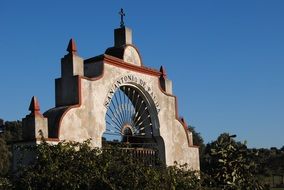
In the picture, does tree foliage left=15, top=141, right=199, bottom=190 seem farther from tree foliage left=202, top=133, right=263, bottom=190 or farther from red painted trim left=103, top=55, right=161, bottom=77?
red painted trim left=103, top=55, right=161, bottom=77

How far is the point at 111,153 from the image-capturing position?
15.8m

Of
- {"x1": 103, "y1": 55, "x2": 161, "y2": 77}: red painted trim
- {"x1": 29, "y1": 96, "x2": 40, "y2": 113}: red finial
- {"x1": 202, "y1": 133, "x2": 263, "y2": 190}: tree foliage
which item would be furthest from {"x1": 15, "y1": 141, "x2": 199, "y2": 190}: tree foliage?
{"x1": 103, "y1": 55, "x2": 161, "y2": 77}: red painted trim

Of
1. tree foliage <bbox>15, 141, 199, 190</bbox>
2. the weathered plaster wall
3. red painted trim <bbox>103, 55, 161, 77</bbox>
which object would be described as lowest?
tree foliage <bbox>15, 141, 199, 190</bbox>

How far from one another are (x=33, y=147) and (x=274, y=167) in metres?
58.0

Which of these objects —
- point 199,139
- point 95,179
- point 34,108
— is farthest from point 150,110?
point 199,139

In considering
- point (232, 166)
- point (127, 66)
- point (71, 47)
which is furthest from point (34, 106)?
point (232, 166)

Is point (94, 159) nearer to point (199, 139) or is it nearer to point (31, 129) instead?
point (31, 129)

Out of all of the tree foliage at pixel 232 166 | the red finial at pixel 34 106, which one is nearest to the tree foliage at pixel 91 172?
the red finial at pixel 34 106

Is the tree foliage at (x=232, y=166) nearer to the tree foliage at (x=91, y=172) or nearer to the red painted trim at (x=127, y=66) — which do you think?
the tree foliage at (x=91, y=172)

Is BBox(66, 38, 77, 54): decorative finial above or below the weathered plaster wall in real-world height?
above

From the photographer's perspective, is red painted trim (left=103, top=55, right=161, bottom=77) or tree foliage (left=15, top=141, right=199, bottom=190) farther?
red painted trim (left=103, top=55, right=161, bottom=77)

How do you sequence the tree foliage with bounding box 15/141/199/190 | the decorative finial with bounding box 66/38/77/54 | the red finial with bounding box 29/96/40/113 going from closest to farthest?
the tree foliage with bounding box 15/141/199/190, the red finial with bounding box 29/96/40/113, the decorative finial with bounding box 66/38/77/54

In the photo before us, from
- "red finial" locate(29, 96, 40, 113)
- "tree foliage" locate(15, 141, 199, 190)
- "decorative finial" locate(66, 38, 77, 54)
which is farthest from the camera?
"decorative finial" locate(66, 38, 77, 54)

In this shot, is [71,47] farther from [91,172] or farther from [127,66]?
[91,172]
